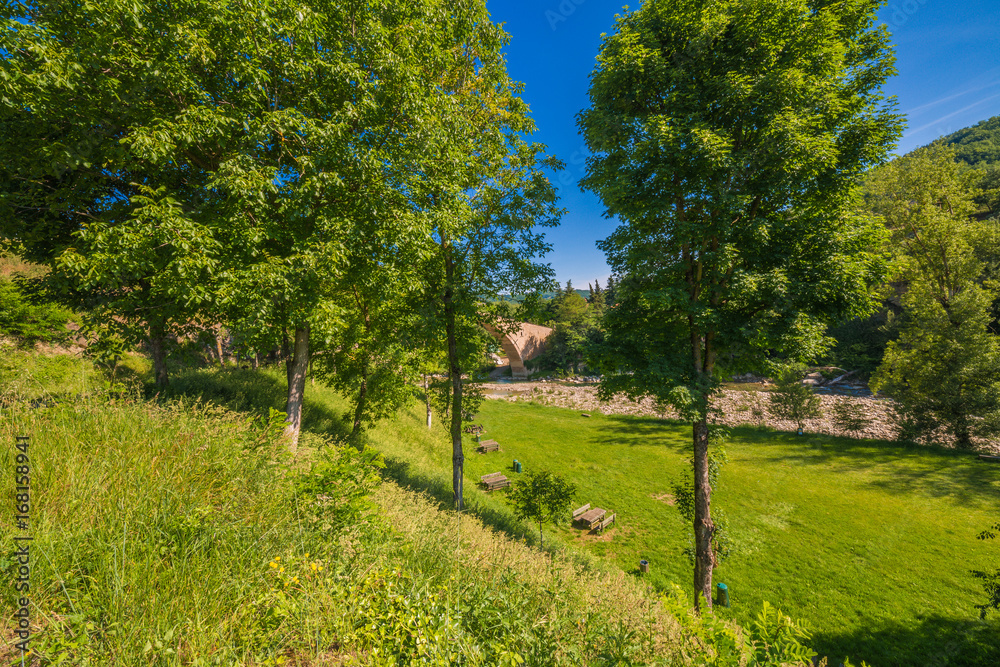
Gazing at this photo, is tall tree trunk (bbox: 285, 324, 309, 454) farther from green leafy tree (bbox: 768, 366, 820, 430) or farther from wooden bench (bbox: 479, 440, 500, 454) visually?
green leafy tree (bbox: 768, 366, 820, 430)

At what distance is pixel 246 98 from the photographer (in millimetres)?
6766

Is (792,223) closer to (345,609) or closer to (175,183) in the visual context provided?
(345,609)

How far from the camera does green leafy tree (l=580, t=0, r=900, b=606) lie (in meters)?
6.95

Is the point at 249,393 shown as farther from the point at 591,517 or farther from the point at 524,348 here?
the point at 524,348

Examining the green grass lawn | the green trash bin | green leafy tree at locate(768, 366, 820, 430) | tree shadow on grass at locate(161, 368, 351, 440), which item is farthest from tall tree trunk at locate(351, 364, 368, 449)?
green leafy tree at locate(768, 366, 820, 430)

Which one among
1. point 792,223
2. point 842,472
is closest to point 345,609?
point 792,223

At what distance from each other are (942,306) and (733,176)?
26930 mm

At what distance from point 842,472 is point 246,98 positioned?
103 feet

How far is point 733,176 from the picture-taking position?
7.39m

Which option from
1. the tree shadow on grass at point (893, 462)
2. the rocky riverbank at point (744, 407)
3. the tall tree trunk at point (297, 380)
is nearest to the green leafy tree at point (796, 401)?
the rocky riverbank at point (744, 407)

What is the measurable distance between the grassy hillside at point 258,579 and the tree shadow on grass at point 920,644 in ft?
28.7

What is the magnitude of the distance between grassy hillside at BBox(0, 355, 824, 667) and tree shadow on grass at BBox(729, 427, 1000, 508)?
76.7 ft

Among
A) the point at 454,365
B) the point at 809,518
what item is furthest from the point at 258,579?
the point at 809,518

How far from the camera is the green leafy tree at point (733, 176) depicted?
6945 mm
